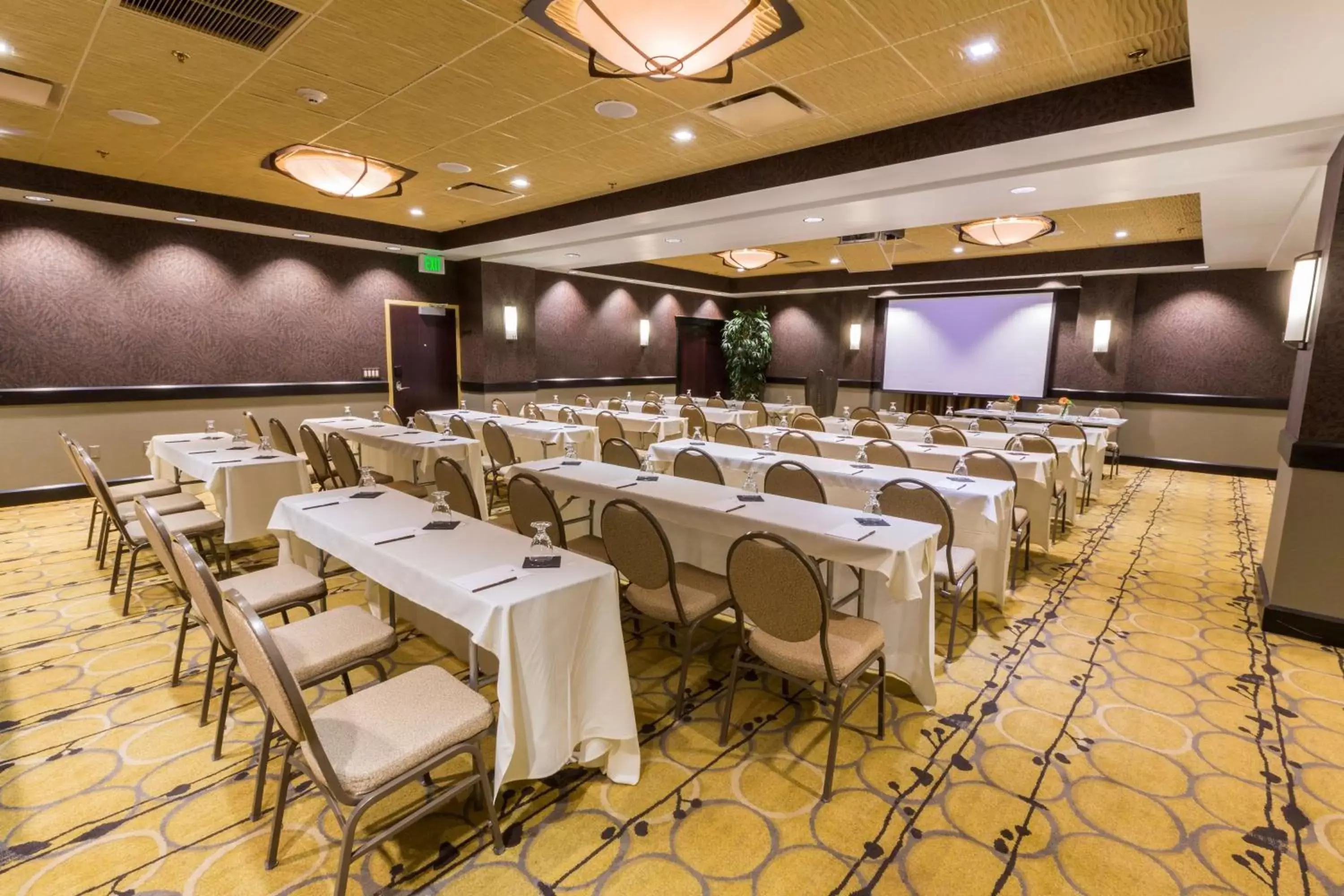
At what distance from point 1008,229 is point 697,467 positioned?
5897mm

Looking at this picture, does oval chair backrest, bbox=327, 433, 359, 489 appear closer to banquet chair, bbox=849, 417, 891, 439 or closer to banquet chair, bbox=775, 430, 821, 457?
banquet chair, bbox=775, 430, 821, 457

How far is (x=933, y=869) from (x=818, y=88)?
4.33 meters

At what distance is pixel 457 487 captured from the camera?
3986 millimetres

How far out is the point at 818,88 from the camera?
4113 millimetres

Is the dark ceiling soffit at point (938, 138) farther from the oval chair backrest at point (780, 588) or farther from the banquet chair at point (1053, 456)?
the oval chair backrest at point (780, 588)

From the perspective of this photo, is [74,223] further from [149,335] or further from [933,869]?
[933,869]

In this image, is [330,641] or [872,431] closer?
[330,641]

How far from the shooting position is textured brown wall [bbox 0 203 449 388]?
259 inches

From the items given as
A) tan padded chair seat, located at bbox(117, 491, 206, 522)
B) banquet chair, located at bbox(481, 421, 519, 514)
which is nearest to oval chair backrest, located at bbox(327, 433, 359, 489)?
tan padded chair seat, located at bbox(117, 491, 206, 522)

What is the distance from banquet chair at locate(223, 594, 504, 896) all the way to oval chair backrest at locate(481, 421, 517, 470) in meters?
4.00

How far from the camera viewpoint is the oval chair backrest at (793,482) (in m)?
4.12

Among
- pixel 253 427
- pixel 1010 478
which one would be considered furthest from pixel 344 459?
pixel 1010 478

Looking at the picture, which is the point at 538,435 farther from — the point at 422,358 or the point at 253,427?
the point at 422,358

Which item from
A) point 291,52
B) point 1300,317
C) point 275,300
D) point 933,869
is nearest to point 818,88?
point 291,52
